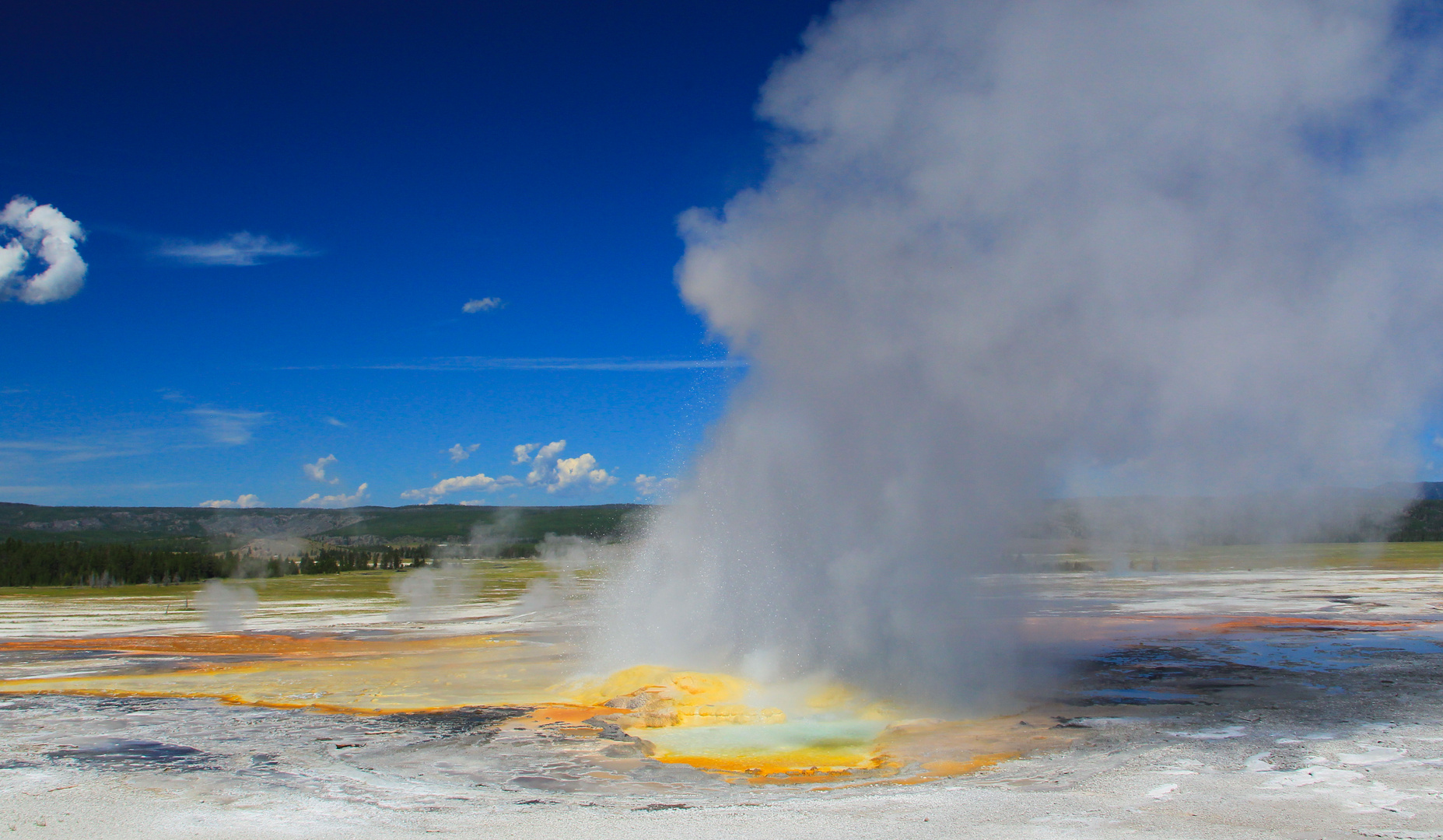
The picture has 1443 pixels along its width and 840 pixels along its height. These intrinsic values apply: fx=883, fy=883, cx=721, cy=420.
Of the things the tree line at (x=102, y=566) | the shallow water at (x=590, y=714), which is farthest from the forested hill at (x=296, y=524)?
the shallow water at (x=590, y=714)

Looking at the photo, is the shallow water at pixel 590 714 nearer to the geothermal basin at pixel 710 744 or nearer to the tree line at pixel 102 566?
the geothermal basin at pixel 710 744

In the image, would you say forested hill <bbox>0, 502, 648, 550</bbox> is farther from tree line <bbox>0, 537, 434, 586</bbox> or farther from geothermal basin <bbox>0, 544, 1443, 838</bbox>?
geothermal basin <bbox>0, 544, 1443, 838</bbox>

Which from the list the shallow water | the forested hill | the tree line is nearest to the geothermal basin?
the shallow water

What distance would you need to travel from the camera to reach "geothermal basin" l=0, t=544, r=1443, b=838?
7090 millimetres

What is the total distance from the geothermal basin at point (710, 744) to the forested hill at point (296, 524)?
426 ft

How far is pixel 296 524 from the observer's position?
605 ft

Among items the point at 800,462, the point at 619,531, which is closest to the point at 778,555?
the point at 800,462

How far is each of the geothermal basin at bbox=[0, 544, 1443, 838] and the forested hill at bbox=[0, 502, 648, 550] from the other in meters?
130

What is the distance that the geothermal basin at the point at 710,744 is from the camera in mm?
7090

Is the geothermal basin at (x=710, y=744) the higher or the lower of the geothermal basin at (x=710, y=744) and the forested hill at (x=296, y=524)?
the lower

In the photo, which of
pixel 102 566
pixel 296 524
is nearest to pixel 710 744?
pixel 102 566

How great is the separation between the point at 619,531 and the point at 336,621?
13121 cm

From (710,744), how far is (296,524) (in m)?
196

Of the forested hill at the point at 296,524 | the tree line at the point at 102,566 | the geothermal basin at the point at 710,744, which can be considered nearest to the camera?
the geothermal basin at the point at 710,744
